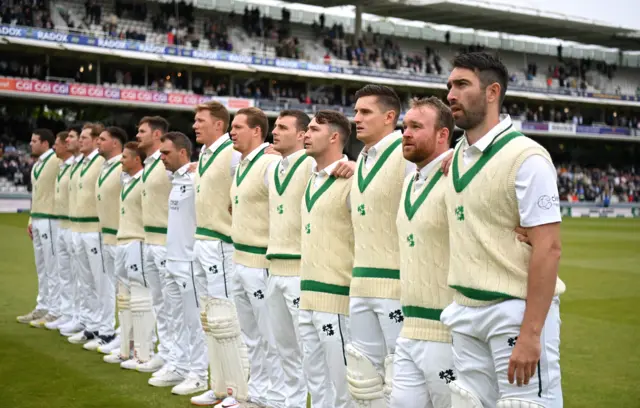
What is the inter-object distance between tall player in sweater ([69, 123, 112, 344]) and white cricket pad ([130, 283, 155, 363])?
144 centimetres

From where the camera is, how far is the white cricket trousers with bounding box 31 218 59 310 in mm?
11883

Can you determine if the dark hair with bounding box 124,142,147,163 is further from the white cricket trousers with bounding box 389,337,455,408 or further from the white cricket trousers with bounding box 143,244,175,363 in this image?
the white cricket trousers with bounding box 389,337,455,408

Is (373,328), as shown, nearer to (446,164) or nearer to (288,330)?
(446,164)

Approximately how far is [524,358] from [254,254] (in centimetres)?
361

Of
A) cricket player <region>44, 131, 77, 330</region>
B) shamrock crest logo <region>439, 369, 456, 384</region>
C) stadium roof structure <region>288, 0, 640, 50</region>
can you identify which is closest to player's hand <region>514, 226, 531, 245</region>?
shamrock crest logo <region>439, 369, 456, 384</region>

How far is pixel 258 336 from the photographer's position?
7336mm

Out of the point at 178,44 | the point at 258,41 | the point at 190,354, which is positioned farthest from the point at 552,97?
the point at 190,354

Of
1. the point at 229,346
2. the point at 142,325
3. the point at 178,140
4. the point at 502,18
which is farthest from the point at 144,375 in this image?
the point at 502,18

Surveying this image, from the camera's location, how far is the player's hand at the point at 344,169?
5867mm

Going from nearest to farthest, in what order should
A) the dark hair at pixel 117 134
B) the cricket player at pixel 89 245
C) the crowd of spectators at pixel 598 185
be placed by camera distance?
the dark hair at pixel 117 134, the cricket player at pixel 89 245, the crowd of spectators at pixel 598 185

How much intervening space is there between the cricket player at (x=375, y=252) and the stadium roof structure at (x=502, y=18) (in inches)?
1744

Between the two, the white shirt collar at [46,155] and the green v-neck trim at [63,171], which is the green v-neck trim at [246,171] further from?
the white shirt collar at [46,155]

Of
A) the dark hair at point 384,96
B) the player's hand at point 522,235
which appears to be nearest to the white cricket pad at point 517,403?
the player's hand at point 522,235

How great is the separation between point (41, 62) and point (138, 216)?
1408 inches
